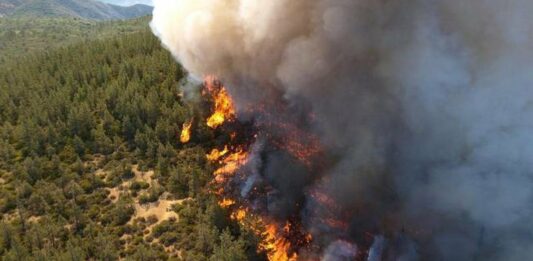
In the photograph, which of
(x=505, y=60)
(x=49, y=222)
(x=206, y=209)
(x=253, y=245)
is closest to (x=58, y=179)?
(x=49, y=222)

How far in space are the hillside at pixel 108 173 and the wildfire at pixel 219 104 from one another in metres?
2.83

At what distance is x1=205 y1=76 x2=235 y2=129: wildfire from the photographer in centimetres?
7997

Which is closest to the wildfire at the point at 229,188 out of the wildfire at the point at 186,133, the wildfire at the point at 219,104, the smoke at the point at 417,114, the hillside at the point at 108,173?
the wildfire at the point at 219,104

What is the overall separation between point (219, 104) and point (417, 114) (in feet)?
125

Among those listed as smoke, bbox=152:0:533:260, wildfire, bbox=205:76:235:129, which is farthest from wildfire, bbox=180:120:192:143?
smoke, bbox=152:0:533:260

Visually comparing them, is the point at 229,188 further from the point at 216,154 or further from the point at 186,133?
the point at 186,133

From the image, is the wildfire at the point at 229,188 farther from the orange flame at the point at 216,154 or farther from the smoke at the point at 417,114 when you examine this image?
the smoke at the point at 417,114

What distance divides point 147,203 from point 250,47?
1084 inches

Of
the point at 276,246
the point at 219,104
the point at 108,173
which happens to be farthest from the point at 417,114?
the point at 108,173

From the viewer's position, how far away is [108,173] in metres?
81.4

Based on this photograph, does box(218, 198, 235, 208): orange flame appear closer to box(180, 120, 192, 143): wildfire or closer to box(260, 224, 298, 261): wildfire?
box(260, 224, 298, 261): wildfire

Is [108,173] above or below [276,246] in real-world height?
above

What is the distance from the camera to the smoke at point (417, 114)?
165ft

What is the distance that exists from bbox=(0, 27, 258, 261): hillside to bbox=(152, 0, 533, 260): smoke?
15288 millimetres
